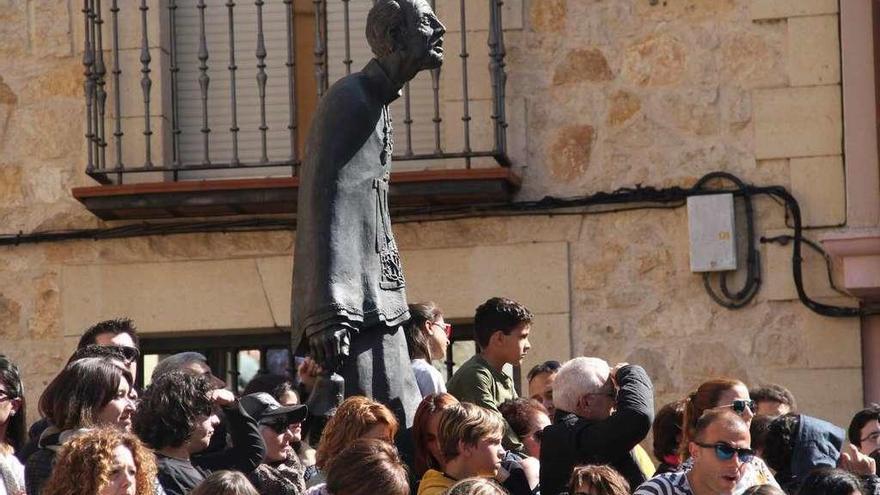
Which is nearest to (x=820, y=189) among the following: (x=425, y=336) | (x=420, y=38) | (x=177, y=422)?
(x=425, y=336)

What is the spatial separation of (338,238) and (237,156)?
4204 mm

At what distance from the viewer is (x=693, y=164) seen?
11.1 metres

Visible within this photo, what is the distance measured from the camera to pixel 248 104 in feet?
39.1

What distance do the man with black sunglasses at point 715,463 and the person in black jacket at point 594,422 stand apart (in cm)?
42

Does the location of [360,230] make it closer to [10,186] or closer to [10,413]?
[10,413]

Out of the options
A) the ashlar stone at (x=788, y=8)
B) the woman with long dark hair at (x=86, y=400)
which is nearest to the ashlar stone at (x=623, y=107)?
the ashlar stone at (x=788, y=8)

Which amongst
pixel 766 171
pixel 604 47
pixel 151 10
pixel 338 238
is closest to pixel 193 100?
pixel 151 10

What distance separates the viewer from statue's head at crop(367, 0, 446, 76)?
24.7 feet

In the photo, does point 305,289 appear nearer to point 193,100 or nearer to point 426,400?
point 426,400

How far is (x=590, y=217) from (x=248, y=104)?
204 centimetres

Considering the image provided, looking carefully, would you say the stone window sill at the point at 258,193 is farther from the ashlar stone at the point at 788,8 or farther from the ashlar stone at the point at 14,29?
the ashlar stone at the point at 788,8

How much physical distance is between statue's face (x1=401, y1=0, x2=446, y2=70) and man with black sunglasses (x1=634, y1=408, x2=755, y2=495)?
1660mm

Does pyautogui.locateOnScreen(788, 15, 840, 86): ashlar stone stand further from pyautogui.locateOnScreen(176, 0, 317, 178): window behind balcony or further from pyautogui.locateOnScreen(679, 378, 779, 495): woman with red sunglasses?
A: pyautogui.locateOnScreen(679, 378, 779, 495): woman with red sunglasses

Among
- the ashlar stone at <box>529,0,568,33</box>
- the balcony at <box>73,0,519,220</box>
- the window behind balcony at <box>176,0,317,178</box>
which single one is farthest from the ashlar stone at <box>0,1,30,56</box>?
the ashlar stone at <box>529,0,568,33</box>
